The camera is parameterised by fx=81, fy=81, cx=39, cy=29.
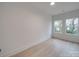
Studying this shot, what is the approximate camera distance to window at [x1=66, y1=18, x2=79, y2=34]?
1.55m

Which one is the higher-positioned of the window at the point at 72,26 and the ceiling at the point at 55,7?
the ceiling at the point at 55,7

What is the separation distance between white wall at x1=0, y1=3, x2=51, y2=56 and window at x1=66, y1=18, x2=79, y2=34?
1.30ft

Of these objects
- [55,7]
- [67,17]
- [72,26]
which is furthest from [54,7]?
[72,26]

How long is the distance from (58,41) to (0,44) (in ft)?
3.85

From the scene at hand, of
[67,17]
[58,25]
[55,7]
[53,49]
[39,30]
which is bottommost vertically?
[53,49]

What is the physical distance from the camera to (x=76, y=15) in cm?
154

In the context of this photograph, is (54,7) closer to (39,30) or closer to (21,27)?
(39,30)

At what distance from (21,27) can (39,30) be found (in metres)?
0.41

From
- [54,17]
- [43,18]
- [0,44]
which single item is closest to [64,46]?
[54,17]

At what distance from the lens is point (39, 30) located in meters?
1.84

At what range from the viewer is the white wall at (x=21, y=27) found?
1551mm

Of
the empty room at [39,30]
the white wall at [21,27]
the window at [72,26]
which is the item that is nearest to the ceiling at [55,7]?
the empty room at [39,30]

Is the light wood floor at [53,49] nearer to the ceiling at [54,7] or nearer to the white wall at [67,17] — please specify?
the white wall at [67,17]

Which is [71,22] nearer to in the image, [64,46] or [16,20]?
Answer: [64,46]
